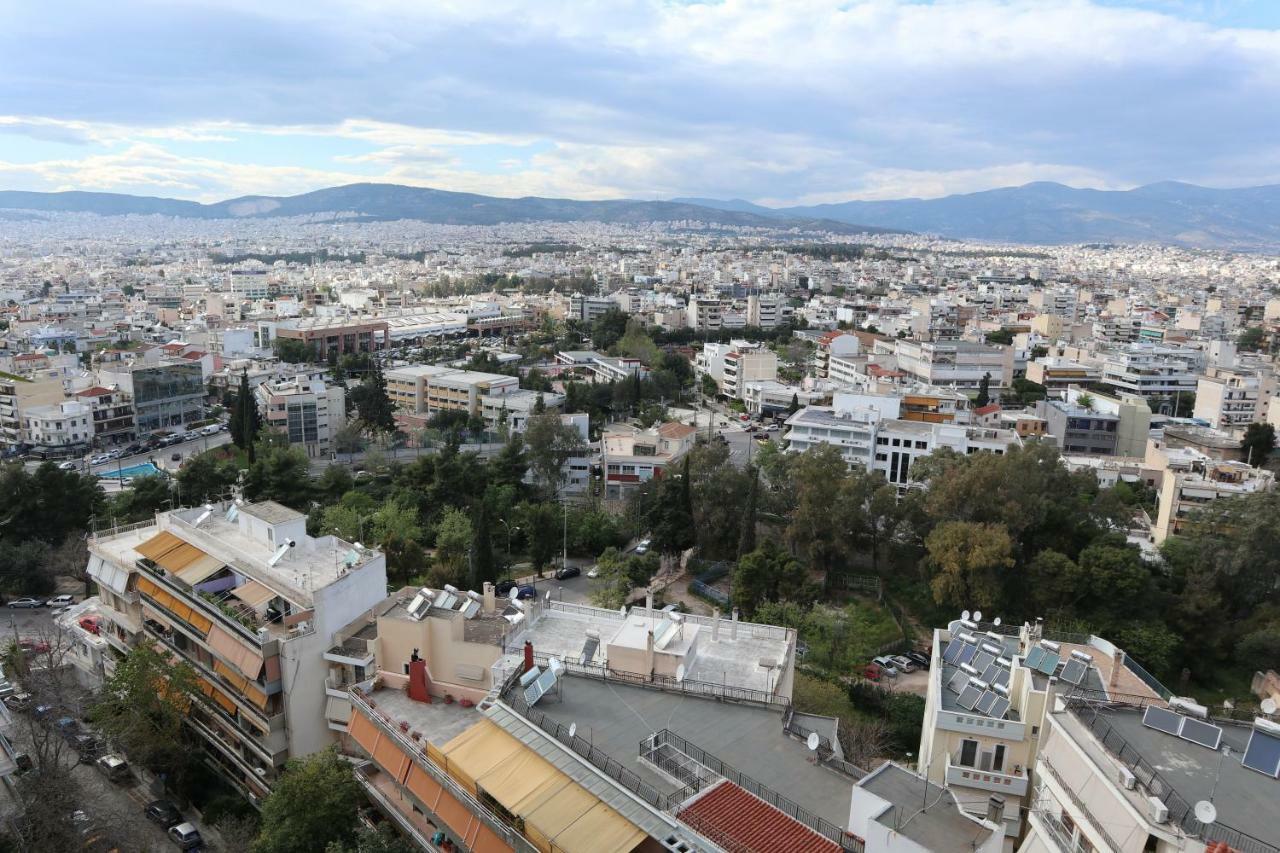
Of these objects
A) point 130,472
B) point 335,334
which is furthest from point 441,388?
point 335,334

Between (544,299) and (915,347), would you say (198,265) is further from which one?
(915,347)

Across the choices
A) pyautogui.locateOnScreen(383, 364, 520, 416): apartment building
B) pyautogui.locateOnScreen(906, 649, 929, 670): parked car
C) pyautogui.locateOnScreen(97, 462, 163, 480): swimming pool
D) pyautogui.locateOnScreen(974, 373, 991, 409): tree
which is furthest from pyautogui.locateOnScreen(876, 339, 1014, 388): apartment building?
pyautogui.locateOnScreen(97, 462, 163, 480): swimming pool

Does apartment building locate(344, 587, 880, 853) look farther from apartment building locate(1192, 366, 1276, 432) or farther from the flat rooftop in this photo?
apartment building locate(1192, 366, 1276, 432)

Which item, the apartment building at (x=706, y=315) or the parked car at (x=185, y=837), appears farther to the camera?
the apartment building at (x=706, y=315)

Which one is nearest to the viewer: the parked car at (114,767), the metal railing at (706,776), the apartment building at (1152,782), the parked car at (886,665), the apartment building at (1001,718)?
the apartment building at (1152,782)

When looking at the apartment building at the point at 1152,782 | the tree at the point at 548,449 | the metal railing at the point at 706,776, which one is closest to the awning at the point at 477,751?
the metal railing at the point at 706,776

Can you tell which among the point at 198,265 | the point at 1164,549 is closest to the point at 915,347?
the point at 1164,549

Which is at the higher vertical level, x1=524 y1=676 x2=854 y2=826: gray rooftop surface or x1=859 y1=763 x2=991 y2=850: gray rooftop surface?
x1=859 y1=763 x2=991 y2=850: gray rooftop surface

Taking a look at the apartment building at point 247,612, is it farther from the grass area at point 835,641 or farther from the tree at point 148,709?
the grass area at point 835,641
